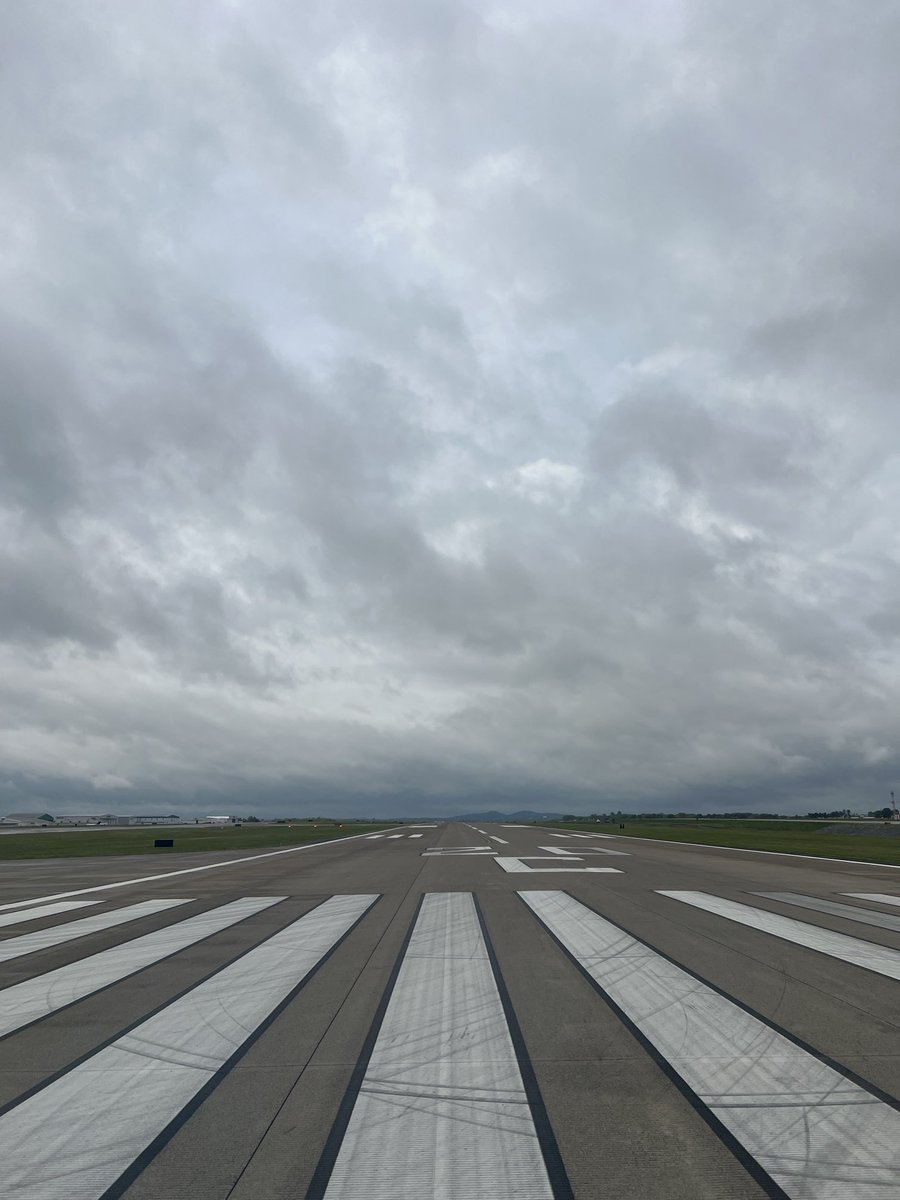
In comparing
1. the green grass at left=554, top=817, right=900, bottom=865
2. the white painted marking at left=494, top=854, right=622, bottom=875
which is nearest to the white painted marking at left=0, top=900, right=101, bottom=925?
the white painted marking at left=494, top=854, right=622, bottom=875

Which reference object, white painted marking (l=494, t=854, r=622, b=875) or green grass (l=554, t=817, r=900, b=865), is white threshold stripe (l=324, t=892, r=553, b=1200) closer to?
white painted marking (l=494, t=854, r=622, b=875)

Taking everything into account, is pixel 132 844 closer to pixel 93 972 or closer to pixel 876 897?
pixel 93 972

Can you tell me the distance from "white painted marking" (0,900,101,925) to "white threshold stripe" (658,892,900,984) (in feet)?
35.4

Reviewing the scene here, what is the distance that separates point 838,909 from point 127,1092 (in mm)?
11430

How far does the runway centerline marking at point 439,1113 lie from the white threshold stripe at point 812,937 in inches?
163

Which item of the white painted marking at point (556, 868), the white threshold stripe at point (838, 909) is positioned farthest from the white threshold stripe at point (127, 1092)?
the white painted marking at point (556, 868)

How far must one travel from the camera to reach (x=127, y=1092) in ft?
15.7

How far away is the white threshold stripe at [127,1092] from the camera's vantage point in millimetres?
3785

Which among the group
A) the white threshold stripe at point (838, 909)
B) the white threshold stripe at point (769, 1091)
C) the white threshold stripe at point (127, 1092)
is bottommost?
the white threshold stripe at point (838, 909)

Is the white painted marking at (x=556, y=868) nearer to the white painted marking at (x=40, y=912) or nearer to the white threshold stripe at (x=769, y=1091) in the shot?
the white painted marking at (x=40, y=912)

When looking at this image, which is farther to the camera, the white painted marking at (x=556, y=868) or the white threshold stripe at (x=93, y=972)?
the white painted marking at (x=556, y=868)

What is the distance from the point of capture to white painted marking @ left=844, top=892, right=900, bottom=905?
1353 cm

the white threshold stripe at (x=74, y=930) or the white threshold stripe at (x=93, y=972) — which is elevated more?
the white threshold stripe at (x=93, y=972)

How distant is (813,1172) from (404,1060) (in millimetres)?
2638
